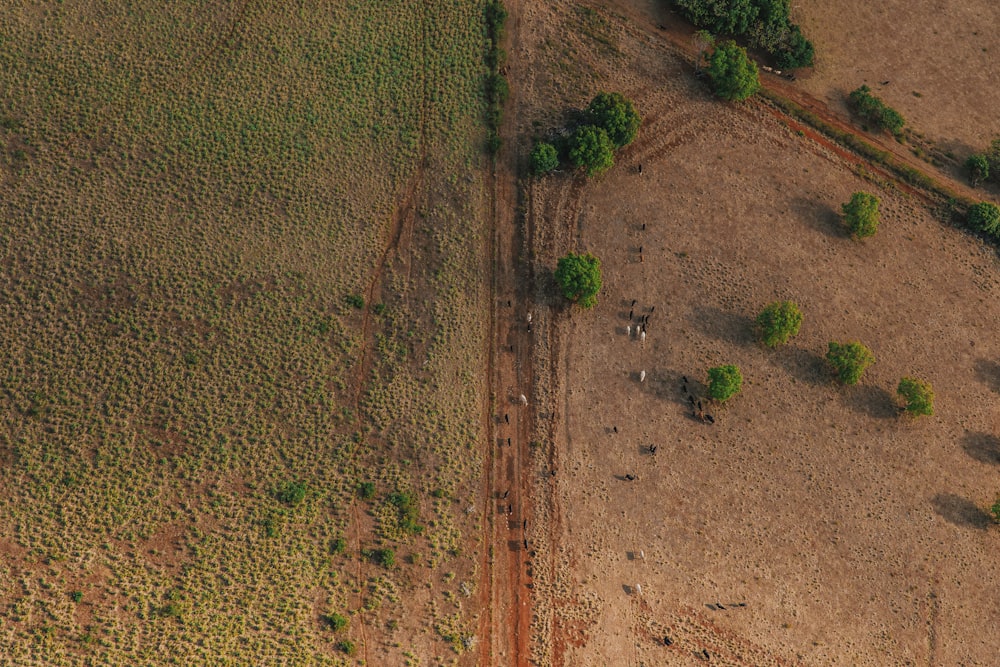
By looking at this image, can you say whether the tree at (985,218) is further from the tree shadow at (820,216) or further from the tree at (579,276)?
the tree at (579,276)

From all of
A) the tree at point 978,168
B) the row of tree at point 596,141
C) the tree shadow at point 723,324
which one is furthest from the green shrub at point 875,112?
the tree shadow at point 723,324

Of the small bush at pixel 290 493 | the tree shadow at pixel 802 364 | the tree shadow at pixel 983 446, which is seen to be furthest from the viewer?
the tree shadow at pixel 802 364

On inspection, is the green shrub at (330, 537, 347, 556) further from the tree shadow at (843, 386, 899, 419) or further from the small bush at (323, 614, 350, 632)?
the tree shadow at (843, 386, 899, 419)

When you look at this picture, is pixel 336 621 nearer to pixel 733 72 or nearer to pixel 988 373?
pixel 988 373

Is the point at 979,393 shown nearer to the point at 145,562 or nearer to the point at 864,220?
the point at 864,220

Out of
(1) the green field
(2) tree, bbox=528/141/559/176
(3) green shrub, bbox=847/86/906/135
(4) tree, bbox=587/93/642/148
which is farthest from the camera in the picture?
(3) green shrub, bbox=847/86/906/135

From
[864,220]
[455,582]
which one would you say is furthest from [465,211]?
[864,220]

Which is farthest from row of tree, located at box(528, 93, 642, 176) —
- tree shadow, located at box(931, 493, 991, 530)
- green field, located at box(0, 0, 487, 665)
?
tree shadow, located at box(931, 493, 991, 530)
